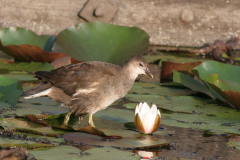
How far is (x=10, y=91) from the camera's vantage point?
3.27m

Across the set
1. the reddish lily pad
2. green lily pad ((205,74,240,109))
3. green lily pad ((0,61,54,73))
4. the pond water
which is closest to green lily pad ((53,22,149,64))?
green lily pad ((0,61,54,73))

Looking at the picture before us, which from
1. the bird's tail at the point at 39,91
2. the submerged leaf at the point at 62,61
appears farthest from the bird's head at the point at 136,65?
the submerged leaf at the point at 62,61

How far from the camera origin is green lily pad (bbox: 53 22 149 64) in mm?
4648

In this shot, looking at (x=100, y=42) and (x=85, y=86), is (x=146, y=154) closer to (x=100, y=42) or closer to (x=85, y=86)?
(x=85, y=86)

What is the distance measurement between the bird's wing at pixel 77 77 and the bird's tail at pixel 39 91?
0.08 m

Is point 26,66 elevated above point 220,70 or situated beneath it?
situated beneath

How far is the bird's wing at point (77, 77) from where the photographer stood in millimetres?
3161

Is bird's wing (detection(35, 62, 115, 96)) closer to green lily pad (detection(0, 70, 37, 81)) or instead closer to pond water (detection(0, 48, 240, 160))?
pond water (detection(0, 48, 240, 160))

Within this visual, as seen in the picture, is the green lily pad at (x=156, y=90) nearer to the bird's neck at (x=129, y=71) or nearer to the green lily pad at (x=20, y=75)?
the bird's neck at (x=129, y=71)

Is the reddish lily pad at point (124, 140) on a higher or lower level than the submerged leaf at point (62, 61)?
lower

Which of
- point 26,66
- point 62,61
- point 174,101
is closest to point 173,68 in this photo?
point 174,101

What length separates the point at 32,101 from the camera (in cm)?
→ 352

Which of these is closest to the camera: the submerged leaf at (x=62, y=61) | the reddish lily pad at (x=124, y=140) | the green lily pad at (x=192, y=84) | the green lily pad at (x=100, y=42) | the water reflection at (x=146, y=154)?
the water reflection at (x=146, y=154)

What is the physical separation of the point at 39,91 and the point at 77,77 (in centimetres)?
37
